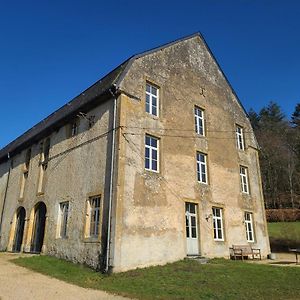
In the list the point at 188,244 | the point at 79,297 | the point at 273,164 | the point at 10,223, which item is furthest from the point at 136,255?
the point at 273,164

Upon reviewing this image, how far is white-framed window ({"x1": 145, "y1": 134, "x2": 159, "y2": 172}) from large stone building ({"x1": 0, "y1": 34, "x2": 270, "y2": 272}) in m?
0.05

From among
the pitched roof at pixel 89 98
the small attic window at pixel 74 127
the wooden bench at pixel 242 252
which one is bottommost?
the wooden bench at pixel 242 252

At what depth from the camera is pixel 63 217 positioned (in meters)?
16.4

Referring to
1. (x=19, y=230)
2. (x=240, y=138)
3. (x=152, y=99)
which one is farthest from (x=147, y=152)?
(x=19, y=230)

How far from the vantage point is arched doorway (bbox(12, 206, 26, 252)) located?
20.2 meters

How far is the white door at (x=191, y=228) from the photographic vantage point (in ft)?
51.4

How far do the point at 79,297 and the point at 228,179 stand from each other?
41.8ft

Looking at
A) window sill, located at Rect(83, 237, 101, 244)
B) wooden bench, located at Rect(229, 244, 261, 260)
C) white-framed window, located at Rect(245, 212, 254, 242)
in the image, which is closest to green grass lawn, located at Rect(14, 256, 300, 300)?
window sill, located at Rect(83, 237, 101, 244)

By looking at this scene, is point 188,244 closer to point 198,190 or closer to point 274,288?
point 198,190

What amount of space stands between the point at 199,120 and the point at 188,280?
34.8ft

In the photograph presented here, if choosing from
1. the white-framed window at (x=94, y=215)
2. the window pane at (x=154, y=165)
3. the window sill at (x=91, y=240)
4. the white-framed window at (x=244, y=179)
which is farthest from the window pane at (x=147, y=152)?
the white-framed window at (x=244, y=179)

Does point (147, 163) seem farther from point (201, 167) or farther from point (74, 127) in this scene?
point (74, 127)

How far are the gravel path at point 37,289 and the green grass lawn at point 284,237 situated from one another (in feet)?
66.4

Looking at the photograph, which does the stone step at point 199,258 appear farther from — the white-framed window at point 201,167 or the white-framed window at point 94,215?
the white-framed window at point 94,215
